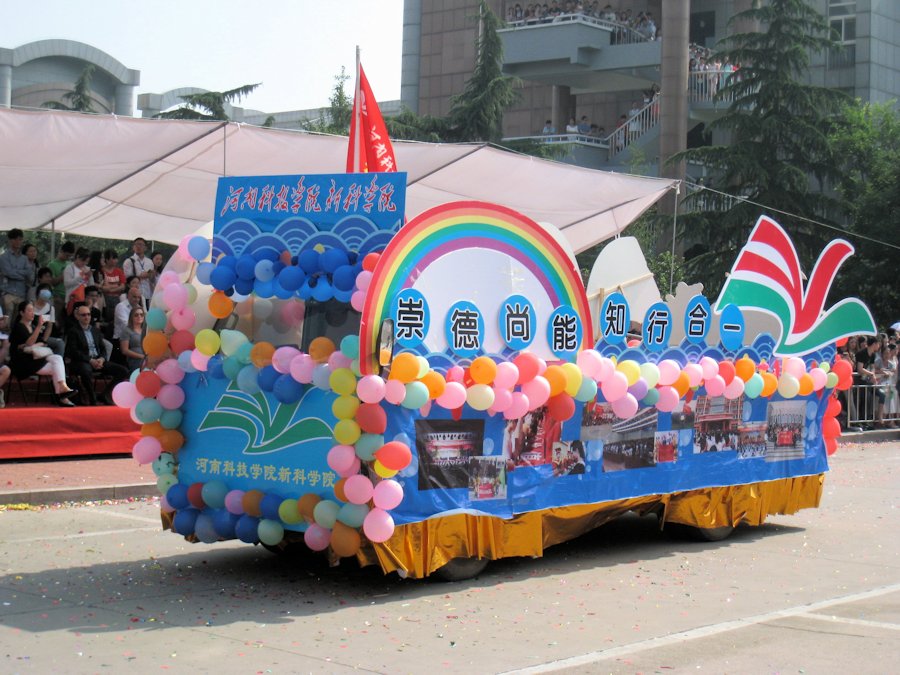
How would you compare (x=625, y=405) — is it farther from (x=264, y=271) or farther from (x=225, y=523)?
(x=225, y=523)

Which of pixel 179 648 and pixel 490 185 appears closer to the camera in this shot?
pixel 179 648

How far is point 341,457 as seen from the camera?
750cm

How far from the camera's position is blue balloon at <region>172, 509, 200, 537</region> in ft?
27.9

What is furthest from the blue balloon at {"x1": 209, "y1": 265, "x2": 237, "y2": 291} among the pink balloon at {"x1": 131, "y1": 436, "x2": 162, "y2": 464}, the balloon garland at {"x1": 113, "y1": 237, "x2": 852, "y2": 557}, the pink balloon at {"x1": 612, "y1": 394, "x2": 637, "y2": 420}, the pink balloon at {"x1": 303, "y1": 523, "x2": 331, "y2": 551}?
the pink balloon at {"x1": 612, "y1": 394, "x2": 637, "y2": 420}

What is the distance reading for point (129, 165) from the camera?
1579 centimetres

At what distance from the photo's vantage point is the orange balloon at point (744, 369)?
10500mm

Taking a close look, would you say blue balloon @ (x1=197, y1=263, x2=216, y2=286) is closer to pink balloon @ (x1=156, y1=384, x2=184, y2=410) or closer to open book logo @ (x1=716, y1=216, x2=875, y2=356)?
pink balloon @ (x1=156, y1=384, x2=184, y2=410)

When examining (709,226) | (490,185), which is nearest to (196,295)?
(490,185)

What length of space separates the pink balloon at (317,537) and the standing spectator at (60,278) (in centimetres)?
1037

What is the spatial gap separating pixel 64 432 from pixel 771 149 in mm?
23676

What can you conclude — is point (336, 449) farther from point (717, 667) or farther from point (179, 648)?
point (717, 667)

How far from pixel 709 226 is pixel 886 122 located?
985 centimetres

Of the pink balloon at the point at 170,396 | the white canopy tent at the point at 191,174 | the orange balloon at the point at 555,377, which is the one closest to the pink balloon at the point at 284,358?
the pink balloon at the point at 170,396

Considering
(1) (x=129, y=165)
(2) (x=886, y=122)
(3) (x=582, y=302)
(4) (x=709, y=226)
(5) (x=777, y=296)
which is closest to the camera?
(3) (x=582, y=302)
